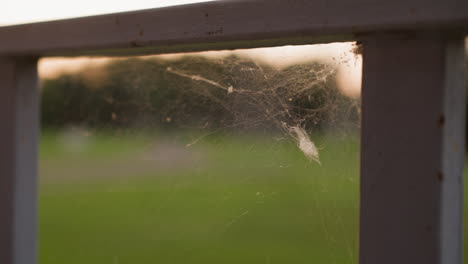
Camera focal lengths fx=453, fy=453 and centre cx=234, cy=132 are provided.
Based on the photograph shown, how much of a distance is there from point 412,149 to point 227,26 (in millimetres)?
266

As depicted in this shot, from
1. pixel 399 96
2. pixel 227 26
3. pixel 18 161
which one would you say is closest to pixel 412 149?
pixel 399 96

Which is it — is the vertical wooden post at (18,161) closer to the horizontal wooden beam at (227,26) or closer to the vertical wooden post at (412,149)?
the horizontal wooden beam at (227,26)

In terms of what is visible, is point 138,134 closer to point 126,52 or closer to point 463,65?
point 126,52

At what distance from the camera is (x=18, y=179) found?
2.78 ft

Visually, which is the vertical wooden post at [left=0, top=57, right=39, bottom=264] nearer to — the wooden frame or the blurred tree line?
the blurred tree line

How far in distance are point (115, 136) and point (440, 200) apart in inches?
23.8

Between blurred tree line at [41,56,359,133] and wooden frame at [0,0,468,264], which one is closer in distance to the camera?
wooden frame at [0,0,468,264]

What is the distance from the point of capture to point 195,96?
0.72 meters

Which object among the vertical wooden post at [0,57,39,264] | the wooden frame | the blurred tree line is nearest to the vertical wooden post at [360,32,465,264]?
the wooden frame

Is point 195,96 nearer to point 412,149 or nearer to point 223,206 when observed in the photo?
point 223,206

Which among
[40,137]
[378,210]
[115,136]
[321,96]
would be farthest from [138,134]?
[378,210]

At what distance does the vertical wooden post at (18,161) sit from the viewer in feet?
2.77

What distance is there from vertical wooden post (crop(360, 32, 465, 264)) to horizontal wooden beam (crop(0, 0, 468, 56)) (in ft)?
0.11

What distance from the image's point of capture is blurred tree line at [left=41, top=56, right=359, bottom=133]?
2.00 feet
